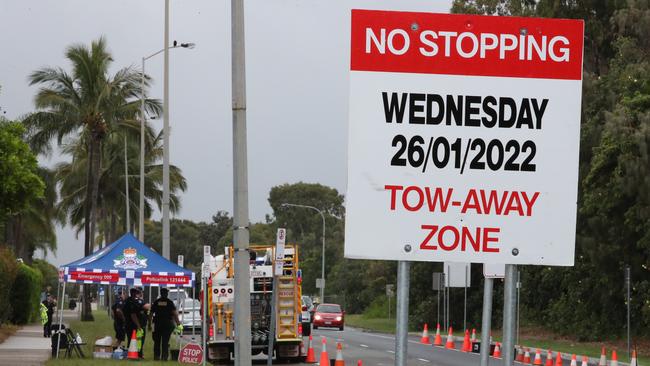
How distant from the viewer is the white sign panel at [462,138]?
5.01 m

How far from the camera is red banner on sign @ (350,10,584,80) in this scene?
16.5 feet

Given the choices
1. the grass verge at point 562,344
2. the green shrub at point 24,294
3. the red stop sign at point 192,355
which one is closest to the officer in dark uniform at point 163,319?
the red stop sign at point 192,355

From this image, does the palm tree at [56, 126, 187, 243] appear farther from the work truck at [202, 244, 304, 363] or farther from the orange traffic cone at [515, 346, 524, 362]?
the work truck at [202, 244, 304, 363]

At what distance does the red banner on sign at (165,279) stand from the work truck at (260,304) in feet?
3.81

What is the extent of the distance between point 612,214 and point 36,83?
25.9 metres

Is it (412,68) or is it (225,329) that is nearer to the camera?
(412,68)

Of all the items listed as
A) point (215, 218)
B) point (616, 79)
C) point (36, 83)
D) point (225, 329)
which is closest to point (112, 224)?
point (36, 83)

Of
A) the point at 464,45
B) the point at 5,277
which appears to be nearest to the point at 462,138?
the point at 464,45

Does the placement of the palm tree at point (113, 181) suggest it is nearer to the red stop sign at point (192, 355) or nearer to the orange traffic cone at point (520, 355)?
the orange traffic cone at point (520, 355)

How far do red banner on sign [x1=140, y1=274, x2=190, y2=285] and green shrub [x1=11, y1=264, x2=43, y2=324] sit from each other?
21229 mm

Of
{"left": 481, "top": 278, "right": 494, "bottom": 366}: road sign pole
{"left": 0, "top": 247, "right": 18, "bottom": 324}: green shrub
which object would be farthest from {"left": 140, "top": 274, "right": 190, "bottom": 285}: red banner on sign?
{"left": 481, "top": 278, "right": 494, "bottom": 366}: road sign pole

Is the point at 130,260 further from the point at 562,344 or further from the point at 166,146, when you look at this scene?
the point at 562,344

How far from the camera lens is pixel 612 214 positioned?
41000 millimetres

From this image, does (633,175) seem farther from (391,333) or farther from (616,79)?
(391,333)
